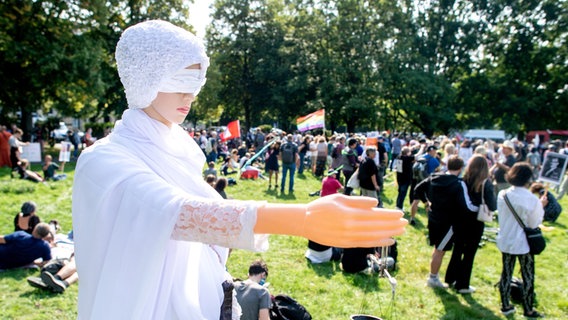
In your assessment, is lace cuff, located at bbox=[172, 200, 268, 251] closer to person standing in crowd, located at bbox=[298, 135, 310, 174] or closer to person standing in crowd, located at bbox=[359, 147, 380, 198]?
person standing in crowd, located at bbox=[359, 147, 380, 198]

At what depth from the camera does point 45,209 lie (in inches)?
398

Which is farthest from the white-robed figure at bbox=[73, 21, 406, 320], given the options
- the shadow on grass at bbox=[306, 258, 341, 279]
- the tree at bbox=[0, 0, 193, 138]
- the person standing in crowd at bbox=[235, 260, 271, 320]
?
the tree at bbox=[0, 0, 193, 138]

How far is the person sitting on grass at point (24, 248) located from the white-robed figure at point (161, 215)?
6.45m

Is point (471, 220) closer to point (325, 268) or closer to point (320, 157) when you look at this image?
point (325, 268)

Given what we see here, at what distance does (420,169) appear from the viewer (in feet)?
36.6

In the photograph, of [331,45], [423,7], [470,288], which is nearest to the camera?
[470,288]

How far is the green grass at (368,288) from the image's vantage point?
5.69 metres

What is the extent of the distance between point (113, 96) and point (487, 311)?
2921 centimetres

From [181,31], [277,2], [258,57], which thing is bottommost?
[181,31]

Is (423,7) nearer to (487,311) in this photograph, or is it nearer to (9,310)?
(487,311)

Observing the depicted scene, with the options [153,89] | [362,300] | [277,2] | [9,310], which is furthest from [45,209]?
[277,2]

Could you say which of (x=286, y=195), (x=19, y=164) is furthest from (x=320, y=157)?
(x=19, y=164)

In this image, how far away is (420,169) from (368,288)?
5513 mm

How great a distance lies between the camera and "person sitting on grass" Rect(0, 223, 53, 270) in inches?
259
